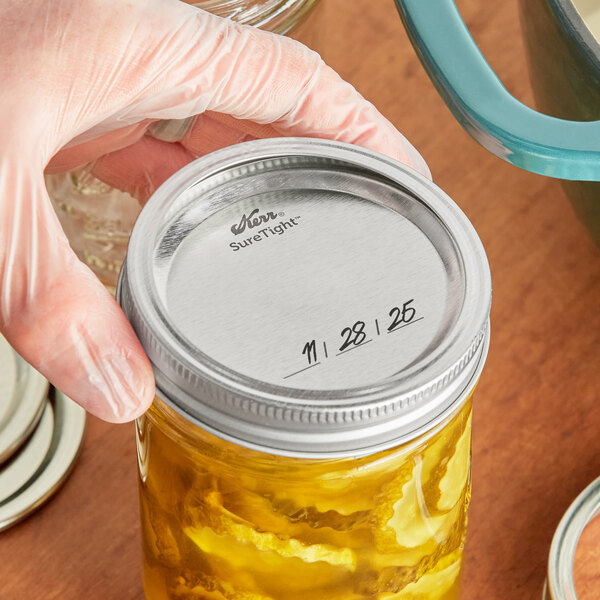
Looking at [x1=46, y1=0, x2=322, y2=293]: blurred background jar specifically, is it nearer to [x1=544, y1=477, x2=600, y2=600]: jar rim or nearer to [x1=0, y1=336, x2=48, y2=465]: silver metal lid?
[x1=0, y1=336, x2=48, y2=465]: silver metal lid

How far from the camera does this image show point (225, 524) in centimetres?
36

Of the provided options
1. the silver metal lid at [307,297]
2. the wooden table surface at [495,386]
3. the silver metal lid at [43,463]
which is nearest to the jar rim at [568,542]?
the wooden table surface at [495,386]

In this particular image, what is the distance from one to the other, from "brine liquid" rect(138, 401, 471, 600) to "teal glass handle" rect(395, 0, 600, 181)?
0.12 metres

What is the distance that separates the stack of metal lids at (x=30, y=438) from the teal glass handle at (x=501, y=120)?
27 centimetres

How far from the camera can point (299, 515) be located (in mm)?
354

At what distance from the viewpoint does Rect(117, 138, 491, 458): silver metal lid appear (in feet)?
1.06

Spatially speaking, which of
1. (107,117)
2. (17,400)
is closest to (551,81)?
(107,117)

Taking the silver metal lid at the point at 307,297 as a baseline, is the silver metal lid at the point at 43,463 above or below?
below

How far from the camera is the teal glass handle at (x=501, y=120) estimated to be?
0.41 meters

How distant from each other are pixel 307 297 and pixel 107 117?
17 centimetres

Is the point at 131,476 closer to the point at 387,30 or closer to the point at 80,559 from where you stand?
the point at 80,559

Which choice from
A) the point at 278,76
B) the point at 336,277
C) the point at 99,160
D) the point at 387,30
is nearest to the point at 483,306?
the point at 336,277

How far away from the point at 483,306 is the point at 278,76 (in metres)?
0.19

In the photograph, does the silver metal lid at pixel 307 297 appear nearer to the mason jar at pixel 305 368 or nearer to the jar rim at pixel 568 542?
the mason jar at pixel 305 368
